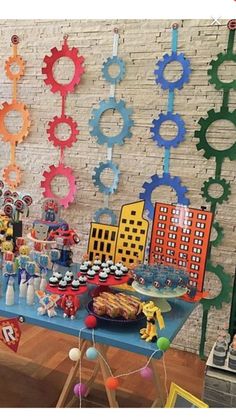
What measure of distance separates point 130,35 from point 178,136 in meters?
0.82

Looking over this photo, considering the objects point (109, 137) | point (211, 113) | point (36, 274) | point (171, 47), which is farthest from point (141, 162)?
point (36, 274)

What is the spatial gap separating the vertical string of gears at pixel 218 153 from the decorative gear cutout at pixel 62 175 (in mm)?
1037

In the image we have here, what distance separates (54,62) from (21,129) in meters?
0.61

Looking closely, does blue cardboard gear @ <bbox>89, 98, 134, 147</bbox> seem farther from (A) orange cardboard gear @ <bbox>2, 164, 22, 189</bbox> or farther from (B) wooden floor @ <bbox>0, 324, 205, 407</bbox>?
(B) wooden floor @ <bbox>0, 324, 205, 407</bbox>

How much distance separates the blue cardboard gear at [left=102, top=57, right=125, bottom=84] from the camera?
3.15 m

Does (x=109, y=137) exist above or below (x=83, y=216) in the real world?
above

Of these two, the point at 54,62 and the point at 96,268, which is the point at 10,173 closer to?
the point at 54,62

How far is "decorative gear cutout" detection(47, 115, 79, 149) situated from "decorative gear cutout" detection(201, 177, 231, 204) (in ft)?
3.60

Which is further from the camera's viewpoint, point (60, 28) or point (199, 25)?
point (60, 28)

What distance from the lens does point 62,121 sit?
342 cm

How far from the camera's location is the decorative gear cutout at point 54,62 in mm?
3279

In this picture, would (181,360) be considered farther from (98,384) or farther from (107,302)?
(107,302)

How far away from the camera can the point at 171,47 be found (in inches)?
119

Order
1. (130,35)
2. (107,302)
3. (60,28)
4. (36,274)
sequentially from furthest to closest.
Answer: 1. (60,28)
2. (130,35)
3. (36,274)
4. (107,302)
